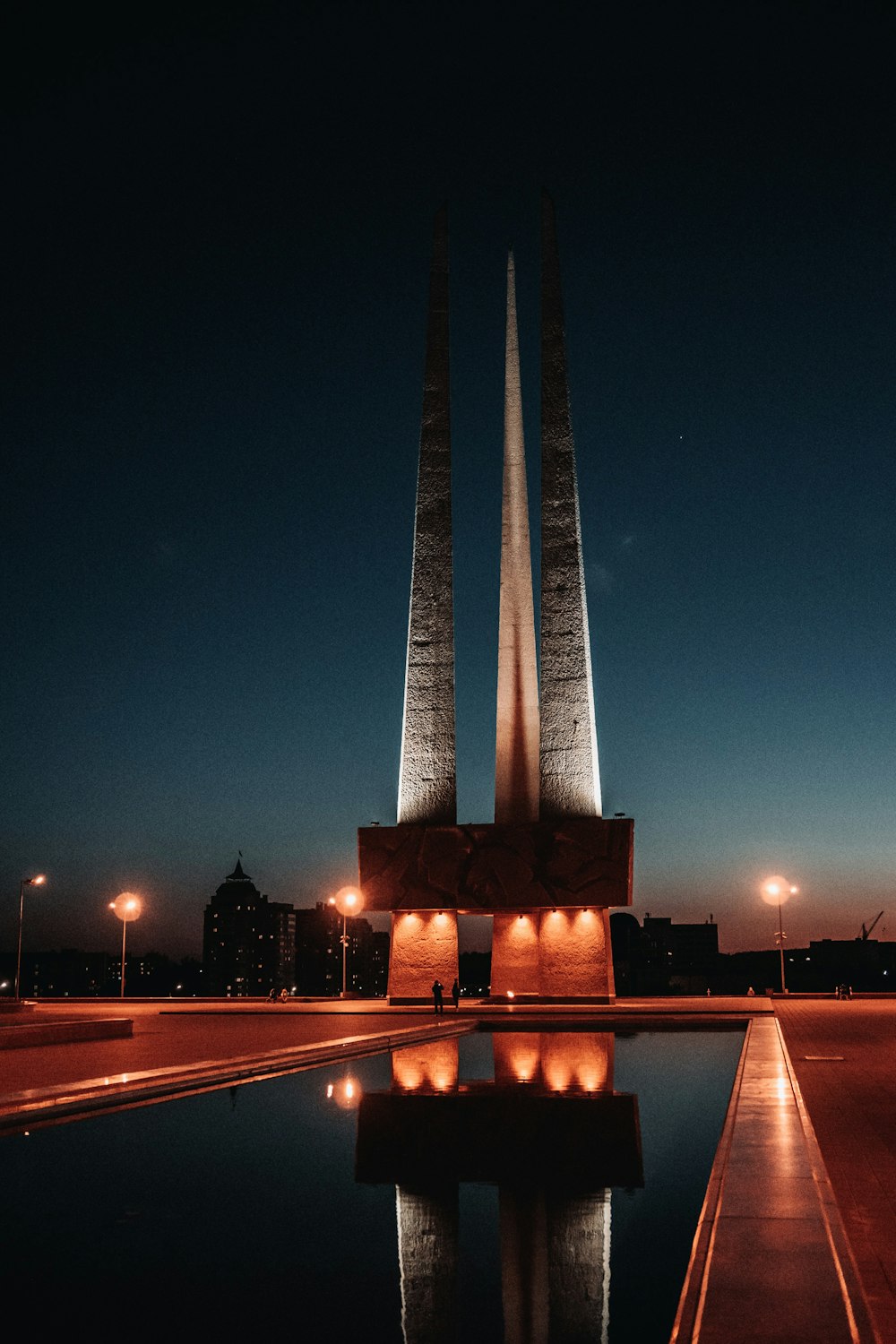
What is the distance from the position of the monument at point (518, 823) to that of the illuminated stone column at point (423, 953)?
29 mm

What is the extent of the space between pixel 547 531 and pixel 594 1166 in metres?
22.0

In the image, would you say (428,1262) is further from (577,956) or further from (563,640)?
(563,640)

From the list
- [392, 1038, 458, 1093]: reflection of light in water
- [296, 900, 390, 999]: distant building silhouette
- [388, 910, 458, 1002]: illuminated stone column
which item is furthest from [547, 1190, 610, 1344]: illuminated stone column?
[296, 900, 390, 999]: distant building silhouette

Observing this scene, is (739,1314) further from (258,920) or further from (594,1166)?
(258,920)

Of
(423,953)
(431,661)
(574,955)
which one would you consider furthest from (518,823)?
(431,661)

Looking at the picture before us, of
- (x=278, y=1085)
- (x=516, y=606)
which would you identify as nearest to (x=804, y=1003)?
(x=516, y=606)

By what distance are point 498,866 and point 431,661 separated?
5.00m

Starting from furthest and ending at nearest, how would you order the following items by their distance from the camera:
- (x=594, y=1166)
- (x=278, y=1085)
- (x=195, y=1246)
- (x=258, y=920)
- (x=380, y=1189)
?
(x=258, y=920), (x=278, y=1085), (x=594, y=1166), (x=380, y=1189), (x=195, y=1246)

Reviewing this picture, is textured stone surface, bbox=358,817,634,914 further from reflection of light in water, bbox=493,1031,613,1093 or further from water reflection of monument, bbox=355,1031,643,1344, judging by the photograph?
water reflection of monument, bbox=355,1031,643,1344

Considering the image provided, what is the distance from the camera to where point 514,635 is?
31047 millimetres

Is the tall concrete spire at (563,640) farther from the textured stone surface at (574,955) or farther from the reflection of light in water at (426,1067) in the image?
the reflection of light in water at (426,1067)

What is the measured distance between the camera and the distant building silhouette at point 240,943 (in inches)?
3853

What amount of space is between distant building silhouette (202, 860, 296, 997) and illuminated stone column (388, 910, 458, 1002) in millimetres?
70063

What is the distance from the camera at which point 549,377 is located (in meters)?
28.8
